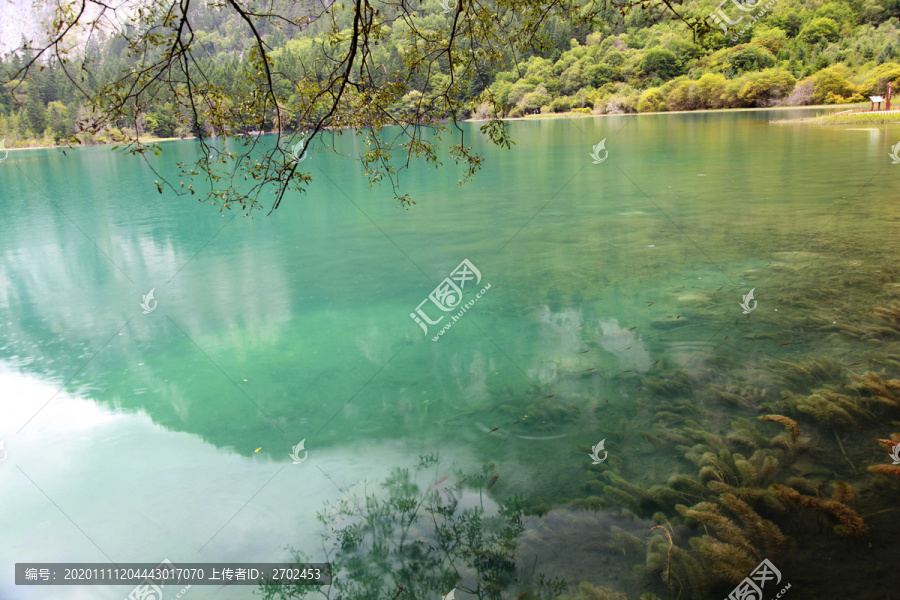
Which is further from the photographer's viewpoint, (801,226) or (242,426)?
(801,226)

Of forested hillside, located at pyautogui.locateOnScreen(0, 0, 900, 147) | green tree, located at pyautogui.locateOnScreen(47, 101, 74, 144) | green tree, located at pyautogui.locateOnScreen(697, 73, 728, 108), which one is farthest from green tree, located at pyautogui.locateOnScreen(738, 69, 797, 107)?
green tree, located at pyautogui.locateOnScreen(47, 101, 74, 144)

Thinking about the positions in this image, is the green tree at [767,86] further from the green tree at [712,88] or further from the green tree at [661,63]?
the green tree at [661,63]

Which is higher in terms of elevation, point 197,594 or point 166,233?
point 166,233

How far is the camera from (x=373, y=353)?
6703mm

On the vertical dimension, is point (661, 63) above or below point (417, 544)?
above

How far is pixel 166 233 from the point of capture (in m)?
13.9

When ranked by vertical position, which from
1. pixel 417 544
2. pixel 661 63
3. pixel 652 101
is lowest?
pixel 417 544

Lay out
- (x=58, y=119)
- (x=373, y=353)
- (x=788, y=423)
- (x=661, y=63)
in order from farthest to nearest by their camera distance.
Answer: (x=661, y=63) < (x=58, y=119) < (x=373, y=353) < (x=788, y=423)

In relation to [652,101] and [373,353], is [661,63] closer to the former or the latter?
[652,101]

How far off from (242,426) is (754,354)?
5.38 m

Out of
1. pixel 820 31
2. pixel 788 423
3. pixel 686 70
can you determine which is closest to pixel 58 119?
pixel 686 70

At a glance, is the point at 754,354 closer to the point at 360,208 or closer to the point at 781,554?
the point at 781,554

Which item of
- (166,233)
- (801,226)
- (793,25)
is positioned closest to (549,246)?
(801,226)

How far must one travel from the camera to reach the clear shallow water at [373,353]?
14.1ft
